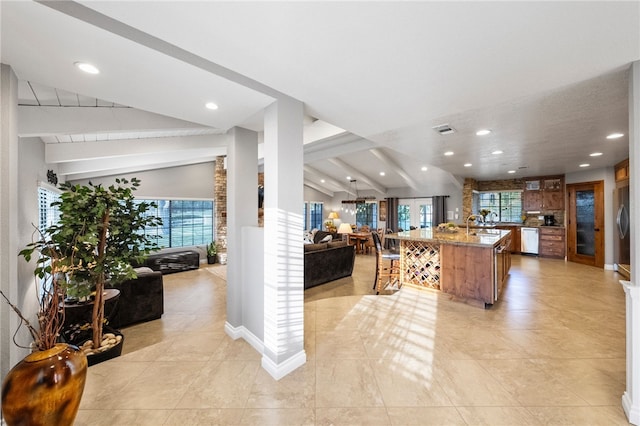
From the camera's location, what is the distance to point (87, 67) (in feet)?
5.49

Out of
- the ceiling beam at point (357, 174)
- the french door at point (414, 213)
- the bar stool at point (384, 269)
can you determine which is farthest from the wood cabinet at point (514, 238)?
the bar stool at point (384, 269)

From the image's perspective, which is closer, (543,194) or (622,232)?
(622,232)

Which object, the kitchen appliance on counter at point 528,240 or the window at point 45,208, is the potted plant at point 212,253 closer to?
the window at point 45,208

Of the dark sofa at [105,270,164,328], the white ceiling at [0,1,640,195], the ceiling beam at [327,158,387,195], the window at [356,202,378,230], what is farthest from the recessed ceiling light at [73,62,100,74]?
the window at [356,202,378,230]

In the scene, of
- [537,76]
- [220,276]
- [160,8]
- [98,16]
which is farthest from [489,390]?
[220,276]

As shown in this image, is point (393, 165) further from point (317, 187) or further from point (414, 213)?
point (317, 187)

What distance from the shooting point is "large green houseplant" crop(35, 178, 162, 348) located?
2057mm

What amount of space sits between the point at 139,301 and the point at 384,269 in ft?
12.8

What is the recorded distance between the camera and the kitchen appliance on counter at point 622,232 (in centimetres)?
495

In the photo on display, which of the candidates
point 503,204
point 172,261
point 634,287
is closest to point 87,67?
point 634,287

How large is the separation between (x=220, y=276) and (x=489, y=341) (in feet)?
16.9

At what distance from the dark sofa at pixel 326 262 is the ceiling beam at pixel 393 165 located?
115 inches

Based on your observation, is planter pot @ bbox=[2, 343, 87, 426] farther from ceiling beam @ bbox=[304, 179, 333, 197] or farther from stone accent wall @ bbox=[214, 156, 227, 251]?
ceiling beam @ bbox=[304, 179, 333, 197]

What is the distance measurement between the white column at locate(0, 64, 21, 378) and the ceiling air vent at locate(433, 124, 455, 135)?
3810mm
